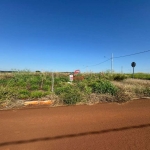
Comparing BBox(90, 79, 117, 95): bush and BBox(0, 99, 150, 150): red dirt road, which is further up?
BBox(90, 79, 117, 95): bush

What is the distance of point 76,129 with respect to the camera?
3.33 metres

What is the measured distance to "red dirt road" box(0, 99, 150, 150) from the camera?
2688 millimetres

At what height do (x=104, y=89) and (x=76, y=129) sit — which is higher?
(x=104, y=89)

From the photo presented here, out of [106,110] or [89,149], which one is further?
[106,110]

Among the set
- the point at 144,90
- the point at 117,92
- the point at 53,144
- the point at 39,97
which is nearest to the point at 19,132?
the point at 53,144

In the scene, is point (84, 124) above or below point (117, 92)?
below

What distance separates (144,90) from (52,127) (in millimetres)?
5398

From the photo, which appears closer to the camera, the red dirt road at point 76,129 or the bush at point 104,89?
the red dirt road at point 76,129

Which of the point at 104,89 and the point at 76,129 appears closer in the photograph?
the point at 76,129

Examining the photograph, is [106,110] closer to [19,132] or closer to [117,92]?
[117,92]

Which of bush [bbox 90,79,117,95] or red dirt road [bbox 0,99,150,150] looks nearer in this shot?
red dirt road [bbox 0,99,150,150]

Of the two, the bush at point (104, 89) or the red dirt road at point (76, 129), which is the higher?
the bush at point (104, 89)

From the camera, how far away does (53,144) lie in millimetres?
2725

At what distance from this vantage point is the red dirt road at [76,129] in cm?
269
